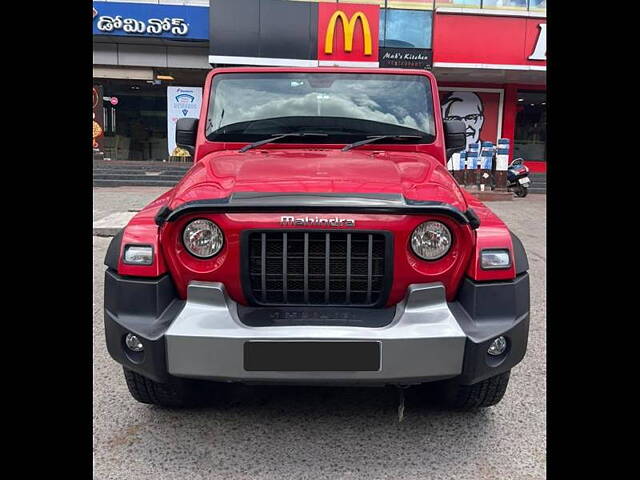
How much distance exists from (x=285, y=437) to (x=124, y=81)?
711 inches

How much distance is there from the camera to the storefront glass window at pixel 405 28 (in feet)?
52.1

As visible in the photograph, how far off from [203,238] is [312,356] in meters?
0.77

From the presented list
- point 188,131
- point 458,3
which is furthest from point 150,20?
point 188,131

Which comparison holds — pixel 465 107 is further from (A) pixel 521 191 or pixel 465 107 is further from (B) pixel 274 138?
(B) pixel 274 138

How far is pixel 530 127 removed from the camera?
19.9 meters

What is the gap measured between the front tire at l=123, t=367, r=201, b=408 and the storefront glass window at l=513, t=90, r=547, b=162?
1905 cm

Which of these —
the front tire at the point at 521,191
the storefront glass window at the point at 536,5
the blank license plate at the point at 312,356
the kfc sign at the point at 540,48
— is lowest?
the blank license plate at the point at 312,356

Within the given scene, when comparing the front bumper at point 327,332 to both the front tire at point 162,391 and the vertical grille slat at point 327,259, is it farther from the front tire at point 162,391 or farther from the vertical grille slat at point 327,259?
the front tire at point 162,391

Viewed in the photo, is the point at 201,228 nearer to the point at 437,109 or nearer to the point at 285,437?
the point at 285,437

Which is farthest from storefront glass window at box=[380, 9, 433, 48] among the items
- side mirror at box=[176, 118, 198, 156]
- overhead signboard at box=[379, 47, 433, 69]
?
side mirror at box=[176, 118, 198, 156]

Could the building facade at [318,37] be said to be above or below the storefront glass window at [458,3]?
below

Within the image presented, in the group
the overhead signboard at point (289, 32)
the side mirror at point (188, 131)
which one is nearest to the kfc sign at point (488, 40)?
the overhead signboard at point (289, 32)

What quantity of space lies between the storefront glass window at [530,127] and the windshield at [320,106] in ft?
57.1

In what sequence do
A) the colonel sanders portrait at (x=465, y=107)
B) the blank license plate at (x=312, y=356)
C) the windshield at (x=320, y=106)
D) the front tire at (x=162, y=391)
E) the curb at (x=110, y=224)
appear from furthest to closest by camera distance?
the colonel sanders portrait at (x=465, y=107)
the curb at (x=110, y=224)
the windshield at (x=320, y=106)
the front tire at (x=162, y=391)
the blank license plate at (x=312, y=356)
